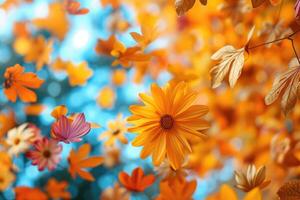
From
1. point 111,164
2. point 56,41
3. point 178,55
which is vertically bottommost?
point 111,164

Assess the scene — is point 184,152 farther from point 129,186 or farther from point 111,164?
point 111,164

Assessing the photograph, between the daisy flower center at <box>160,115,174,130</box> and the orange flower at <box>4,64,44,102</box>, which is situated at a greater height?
the orange flower at <box>4,64,44,102</box>

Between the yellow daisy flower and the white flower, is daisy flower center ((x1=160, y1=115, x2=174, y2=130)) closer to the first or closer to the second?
the yellow daisy flower

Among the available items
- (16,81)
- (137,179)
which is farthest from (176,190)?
(16,81)

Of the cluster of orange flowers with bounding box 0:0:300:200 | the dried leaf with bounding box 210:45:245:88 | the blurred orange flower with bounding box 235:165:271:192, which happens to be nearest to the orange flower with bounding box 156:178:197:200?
the cluster of orange flowers with bounding box 0:0:300:200

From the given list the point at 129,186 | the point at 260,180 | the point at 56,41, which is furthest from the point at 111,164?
the point at 260,180

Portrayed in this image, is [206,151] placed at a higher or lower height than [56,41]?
lower

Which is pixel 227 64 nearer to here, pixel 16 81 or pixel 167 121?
A: pixel 167 121

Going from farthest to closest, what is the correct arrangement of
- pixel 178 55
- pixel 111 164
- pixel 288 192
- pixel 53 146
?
1. pixel 178 55
2. pixel 111 164
3. pixel 53 146
4. pixel 288 192
